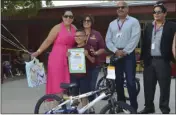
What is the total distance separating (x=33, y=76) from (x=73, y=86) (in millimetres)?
822

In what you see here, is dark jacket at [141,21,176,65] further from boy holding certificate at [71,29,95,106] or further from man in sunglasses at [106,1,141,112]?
Result: boy holding certificate at [71,29,95,106]

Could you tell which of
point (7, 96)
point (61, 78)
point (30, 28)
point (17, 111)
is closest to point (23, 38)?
point (30, 28)

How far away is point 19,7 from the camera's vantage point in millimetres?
10922

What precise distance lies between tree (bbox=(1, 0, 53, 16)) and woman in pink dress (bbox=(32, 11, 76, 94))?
5668 millimetres

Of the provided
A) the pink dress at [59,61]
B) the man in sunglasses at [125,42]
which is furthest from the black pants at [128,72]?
the pink dress at [59,61]

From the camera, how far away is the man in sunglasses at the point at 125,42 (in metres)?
5.43

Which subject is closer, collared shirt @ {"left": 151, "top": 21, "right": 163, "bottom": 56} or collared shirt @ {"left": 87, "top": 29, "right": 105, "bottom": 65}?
collared shirt @ {"left": 151, "top": 21, "right": 163, "bottom": 56}

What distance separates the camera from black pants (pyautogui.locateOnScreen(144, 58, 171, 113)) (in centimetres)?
545

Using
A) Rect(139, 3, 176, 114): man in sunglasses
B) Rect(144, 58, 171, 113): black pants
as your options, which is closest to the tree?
Rect(139, 3, 176, 114): man in sunglasses

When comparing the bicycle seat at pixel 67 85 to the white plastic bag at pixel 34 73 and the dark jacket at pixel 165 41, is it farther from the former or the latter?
the dark jacket at pixel 165 41

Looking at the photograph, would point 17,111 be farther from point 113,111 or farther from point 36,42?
point 36,42

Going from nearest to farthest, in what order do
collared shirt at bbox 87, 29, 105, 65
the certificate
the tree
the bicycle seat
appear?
the bicycle seat, the certificate, collared shirt at bbox 87, 29, 105, 65, the tree

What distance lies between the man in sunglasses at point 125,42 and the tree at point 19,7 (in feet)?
19.1

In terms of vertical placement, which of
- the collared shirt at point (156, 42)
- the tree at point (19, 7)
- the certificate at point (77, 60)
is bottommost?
the certificate at point (77, 60)
